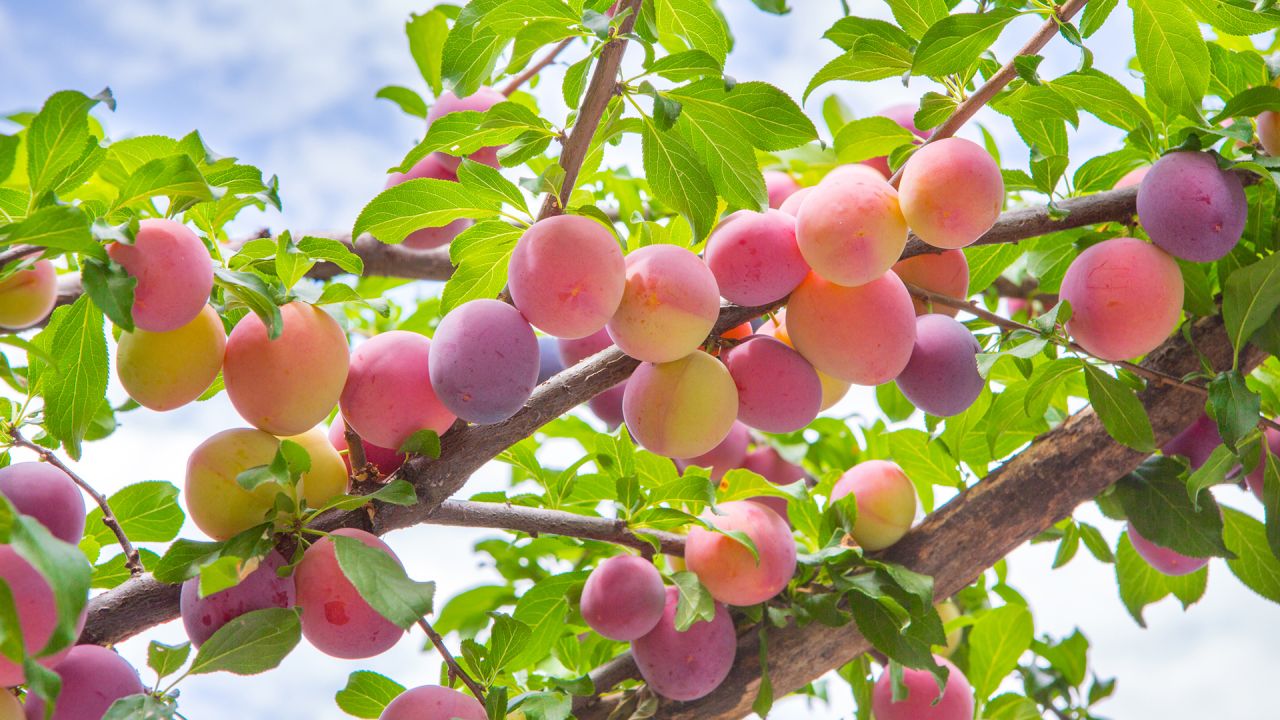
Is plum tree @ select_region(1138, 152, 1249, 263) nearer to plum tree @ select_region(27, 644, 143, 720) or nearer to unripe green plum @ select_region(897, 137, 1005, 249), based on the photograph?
unripe green plum @ select_region(897, 137, 1005, 249)

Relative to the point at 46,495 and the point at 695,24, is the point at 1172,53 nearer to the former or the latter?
the point at 695,24

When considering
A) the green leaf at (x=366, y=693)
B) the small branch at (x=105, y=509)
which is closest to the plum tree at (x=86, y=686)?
the small branch at (x=105, y=509)

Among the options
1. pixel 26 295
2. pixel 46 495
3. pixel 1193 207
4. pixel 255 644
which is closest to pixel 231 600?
pixel 255 644

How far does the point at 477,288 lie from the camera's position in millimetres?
847

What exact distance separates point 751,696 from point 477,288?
0.50 m

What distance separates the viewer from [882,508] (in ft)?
3.25

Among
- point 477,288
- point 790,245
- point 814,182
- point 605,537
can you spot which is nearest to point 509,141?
point 477,288

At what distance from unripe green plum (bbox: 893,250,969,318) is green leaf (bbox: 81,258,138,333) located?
65 centimetres

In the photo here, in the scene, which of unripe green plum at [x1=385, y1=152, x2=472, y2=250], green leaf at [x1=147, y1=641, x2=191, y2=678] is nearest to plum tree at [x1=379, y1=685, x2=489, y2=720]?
green leaf at [x1=147, y1=641, x2=191, y2=678]

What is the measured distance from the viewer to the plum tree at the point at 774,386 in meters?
0.81

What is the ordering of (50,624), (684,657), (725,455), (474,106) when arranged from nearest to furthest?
1. (50,624)
2. (684,657)
3. (474,106)
4. (725,455)

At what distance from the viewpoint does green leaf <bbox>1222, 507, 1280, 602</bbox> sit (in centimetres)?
103

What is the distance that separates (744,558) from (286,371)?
0.44m

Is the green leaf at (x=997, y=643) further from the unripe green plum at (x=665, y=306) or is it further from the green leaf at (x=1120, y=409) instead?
the unripe green plum at (x=665, y=306)
